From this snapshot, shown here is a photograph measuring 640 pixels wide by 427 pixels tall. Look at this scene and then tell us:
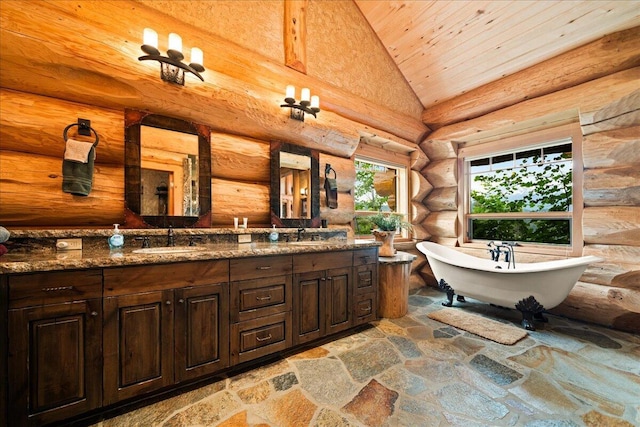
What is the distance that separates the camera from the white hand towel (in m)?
1.79

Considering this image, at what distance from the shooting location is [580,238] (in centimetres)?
307

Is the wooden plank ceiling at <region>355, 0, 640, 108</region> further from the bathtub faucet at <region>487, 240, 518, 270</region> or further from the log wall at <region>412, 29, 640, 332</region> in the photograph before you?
the bathtub faucet at <region>487, 240, 518, 270</region>

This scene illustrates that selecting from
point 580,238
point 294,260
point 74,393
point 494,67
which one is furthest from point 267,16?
point 580,238

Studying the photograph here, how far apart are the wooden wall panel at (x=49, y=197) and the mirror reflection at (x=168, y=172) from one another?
0.20m

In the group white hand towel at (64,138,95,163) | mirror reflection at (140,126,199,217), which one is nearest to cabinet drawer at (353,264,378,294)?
mirror reflection at (140,126,199,217)

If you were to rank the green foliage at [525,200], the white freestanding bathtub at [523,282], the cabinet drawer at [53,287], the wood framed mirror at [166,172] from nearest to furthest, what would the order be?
1. the cabinet drawer at [53,287]
2. the wood framed mirror at [166,172]
3. the white freestanding bathtub at [523,282]
4. the green foliage at [525,200]

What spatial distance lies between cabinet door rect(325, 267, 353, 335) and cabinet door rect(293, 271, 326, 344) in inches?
2.8

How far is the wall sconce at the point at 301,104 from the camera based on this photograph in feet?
8.98

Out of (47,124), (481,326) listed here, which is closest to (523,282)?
(481,326)

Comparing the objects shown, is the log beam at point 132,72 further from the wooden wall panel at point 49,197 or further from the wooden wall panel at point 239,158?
the wooden wall panel at point 49,197

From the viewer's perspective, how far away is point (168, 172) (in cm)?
225

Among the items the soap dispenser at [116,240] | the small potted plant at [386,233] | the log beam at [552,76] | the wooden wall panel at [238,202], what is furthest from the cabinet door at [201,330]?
the log beam at [552,76]

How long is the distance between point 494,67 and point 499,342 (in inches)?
137

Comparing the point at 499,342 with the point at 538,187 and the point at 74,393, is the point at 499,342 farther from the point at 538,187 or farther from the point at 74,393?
the point at 74,393
